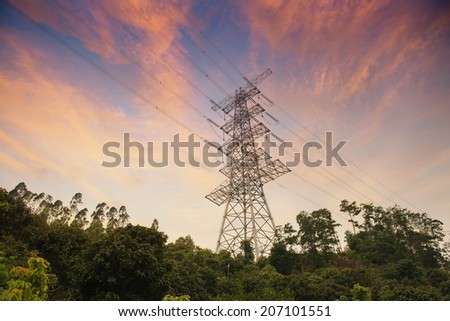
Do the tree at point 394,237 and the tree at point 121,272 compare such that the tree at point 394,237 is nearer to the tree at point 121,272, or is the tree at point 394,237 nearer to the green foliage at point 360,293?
the green foliage at point 360,293

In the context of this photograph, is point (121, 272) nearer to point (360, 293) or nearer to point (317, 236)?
point (360, 293)

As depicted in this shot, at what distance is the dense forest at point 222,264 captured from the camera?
1082cm

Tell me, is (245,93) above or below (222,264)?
above

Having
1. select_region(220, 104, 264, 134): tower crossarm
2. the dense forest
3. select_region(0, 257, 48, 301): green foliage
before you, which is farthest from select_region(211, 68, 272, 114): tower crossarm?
select_region(0, 257, 48, 301): green foliage

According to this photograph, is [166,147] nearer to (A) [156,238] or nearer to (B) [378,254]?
(A) [156,238]

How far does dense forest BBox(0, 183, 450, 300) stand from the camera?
10.8 m

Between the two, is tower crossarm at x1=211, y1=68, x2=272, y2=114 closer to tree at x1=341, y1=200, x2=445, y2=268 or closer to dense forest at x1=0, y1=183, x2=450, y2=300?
dense forest at x1=0, y1=183, x2=450, y2=300

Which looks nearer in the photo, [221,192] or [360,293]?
[360,293]

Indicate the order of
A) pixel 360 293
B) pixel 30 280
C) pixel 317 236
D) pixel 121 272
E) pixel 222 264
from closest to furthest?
pixel 30 280
pixel 121 272
pixel 360 293
pixel 222 264
pixel 317 236

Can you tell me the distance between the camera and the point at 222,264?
20219mm

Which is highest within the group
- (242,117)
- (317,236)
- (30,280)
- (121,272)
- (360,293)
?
(242,117)

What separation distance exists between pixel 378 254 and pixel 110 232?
76.0 ft

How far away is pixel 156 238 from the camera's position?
13445 millimetres

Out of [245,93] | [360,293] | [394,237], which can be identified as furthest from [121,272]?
[394,237]
